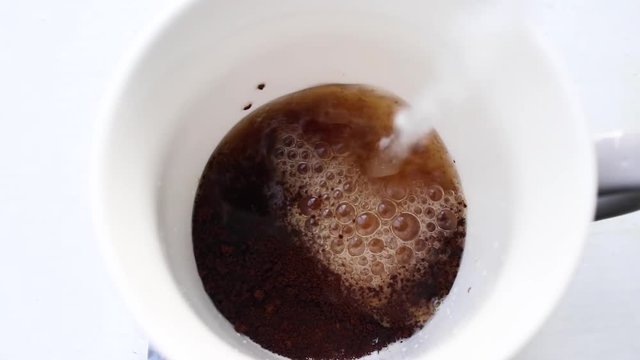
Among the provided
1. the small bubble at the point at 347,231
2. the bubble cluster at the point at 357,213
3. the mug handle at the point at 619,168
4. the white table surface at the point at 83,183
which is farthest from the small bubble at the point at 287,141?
the mug handle at the point at 619,168

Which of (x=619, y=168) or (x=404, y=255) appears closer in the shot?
(x=619, y=168)

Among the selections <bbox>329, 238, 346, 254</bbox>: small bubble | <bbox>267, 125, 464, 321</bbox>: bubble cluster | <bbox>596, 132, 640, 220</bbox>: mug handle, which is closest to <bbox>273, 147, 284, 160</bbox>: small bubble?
<bbox>267, 125, 464, 321</bbox>: bubble cluster

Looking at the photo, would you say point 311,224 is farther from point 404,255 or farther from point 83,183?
point 83,183

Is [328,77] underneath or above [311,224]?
above

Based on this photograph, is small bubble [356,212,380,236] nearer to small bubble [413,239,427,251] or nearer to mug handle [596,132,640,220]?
small bubble [413,239,427,251]

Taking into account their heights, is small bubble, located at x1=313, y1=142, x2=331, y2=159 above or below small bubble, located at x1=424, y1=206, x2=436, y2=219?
above

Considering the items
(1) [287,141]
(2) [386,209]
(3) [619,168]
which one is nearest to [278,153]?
(1) [287,141]

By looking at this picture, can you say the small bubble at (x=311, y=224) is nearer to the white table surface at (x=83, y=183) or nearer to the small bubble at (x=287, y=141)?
the small bubble at (x=287, y=141)
